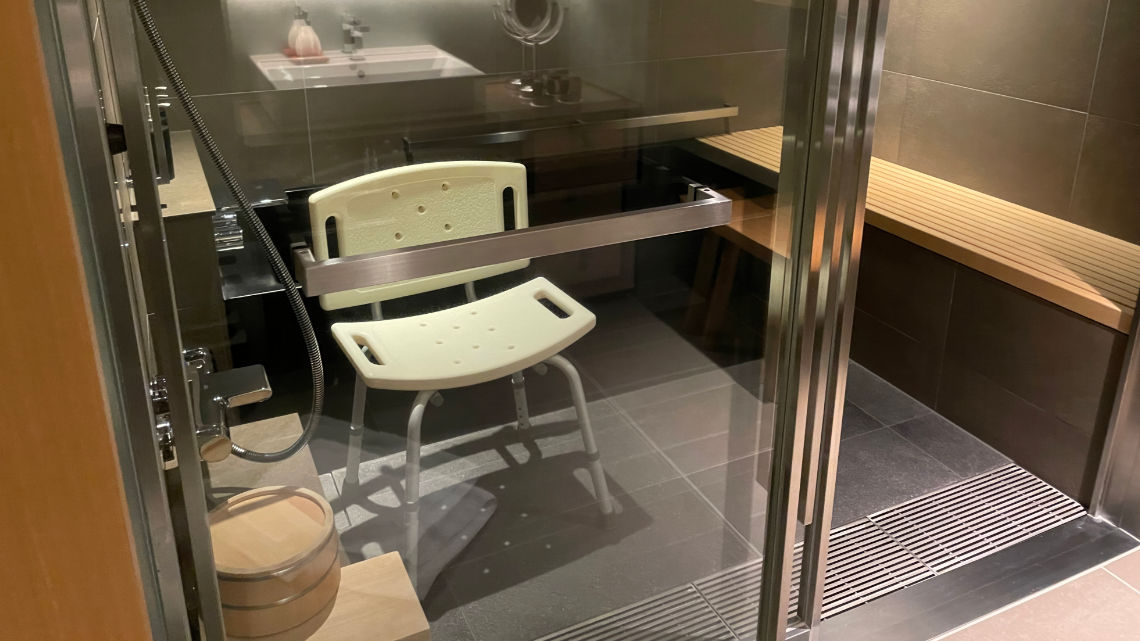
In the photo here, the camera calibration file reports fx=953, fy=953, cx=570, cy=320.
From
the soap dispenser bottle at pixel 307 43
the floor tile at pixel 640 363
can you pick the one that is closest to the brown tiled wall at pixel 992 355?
the floor tile at pixel 640 363

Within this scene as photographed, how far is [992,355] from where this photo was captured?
222cm

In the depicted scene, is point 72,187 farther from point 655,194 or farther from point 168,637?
point 655,194

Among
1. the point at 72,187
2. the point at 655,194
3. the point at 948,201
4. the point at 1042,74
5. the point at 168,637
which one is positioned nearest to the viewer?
the point at 72,187

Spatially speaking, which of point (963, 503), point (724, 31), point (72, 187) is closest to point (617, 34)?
point (724, 31)

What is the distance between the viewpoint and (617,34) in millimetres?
1148

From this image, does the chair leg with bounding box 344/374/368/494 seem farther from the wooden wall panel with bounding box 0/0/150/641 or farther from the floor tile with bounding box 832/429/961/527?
the floor tile with bounding box 832/429/961/527

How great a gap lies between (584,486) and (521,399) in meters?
0.19

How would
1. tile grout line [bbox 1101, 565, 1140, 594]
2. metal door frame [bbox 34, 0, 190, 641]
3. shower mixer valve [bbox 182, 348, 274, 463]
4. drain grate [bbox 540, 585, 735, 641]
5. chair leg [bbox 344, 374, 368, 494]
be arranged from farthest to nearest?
tile grout line [bbox 1101, 565, 1140, 594], drain grate [bbox 540, 585, 735, 641], chair leg [bbox 344, 374, 368, 494], shower mixer valve [bbox 182, 348, 274, 463], metal door frame [bbox 34, 0, 190, 641]

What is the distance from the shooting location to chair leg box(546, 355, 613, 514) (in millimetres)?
1274

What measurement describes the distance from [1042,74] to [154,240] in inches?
87.2

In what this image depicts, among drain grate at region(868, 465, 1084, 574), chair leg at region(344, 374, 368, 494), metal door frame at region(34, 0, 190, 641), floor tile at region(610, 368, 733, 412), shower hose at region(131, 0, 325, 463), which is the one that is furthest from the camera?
drain grate at region(868, 465, 1084, 574)

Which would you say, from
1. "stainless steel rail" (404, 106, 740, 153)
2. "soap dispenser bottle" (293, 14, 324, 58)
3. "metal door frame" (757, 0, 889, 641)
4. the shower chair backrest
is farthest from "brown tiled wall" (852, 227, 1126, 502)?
"soap dispenser bottle" (293, 14, 324, 58)

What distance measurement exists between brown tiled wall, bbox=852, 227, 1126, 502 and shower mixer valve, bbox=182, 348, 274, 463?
1714 mm

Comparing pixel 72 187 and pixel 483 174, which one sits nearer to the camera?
pixel 72 187
